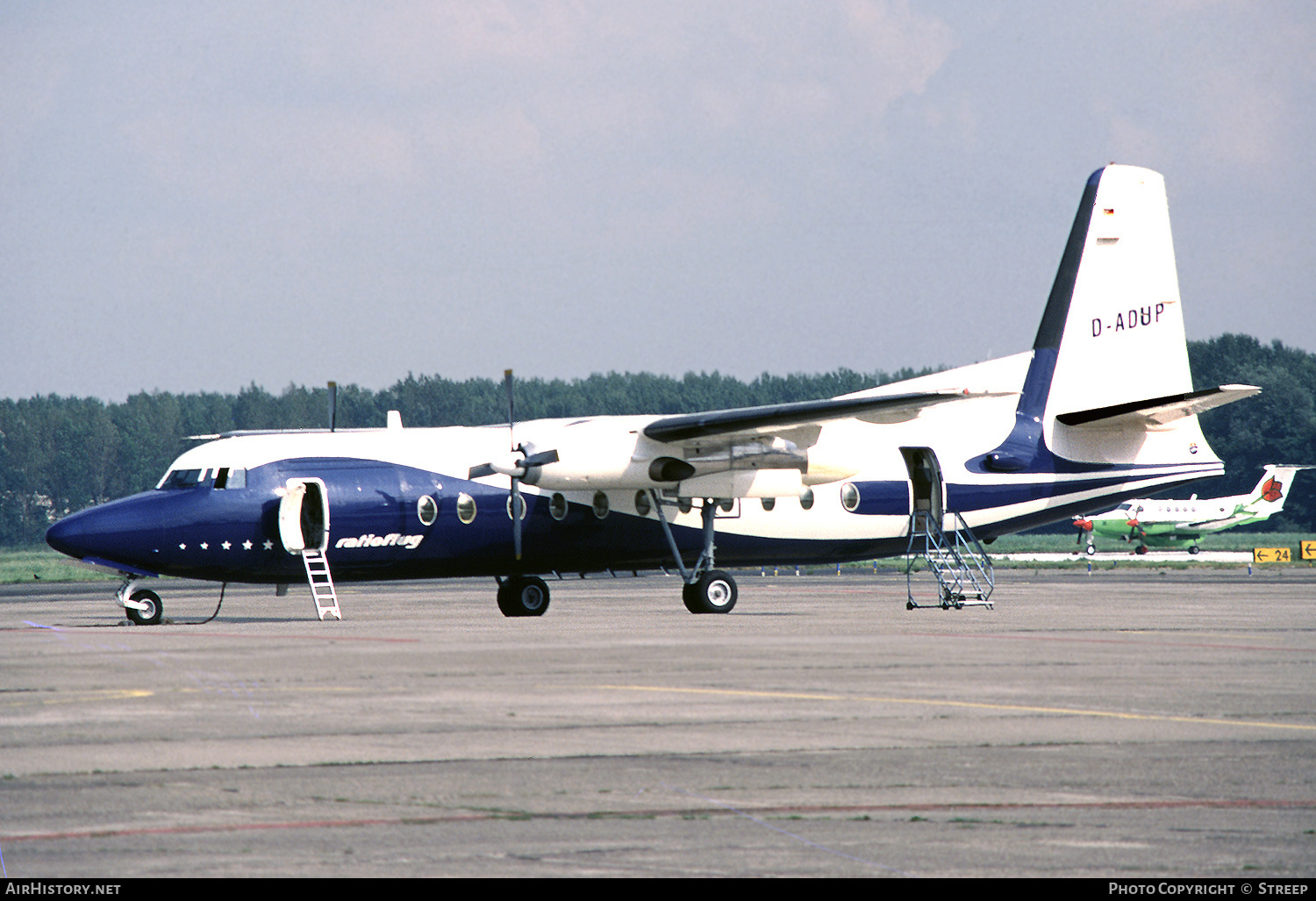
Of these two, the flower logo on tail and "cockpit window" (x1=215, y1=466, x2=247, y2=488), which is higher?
"cockpit window" (x1=215, y1=466, x2=247, y2=488)

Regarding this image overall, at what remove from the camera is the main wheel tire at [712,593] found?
28.3 meters

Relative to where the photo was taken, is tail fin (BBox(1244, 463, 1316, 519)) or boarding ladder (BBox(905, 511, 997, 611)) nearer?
boarding ladder (BBox(905, 511, 997, 611))

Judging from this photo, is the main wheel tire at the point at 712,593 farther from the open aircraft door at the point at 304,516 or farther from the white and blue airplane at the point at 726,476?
the open aircraft door at the point at 304,516

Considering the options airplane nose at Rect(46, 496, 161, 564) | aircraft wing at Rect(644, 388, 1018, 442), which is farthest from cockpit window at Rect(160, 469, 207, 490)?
aircraft wing at Rect(644, 388, 1018, 442)

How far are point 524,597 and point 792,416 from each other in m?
6.51

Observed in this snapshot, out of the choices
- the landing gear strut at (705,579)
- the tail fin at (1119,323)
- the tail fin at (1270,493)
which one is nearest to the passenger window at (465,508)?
the landing gear strut at (705,579)

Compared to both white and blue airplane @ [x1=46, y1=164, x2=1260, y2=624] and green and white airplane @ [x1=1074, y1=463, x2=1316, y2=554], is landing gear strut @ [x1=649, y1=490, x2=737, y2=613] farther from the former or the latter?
green and white airplane @ [x1=1074, y1=463, x2=1316, y2=554]

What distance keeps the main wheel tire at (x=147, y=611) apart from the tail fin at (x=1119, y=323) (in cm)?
1729

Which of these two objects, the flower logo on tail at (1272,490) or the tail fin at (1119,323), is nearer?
the tail fin at (1119,323)

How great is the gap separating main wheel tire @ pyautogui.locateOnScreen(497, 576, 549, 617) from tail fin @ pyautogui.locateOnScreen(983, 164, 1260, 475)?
34.8ft

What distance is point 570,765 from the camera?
413 inches

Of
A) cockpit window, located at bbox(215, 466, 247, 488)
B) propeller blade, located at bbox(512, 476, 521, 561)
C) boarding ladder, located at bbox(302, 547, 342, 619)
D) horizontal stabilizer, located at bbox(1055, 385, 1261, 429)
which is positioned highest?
horizontal stabilizer, located at bbox(1055, 385, 1261, 429)

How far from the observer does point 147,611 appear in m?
26.7

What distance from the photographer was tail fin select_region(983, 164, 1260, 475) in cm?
3156
